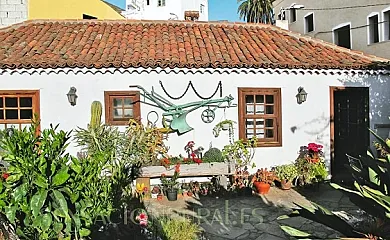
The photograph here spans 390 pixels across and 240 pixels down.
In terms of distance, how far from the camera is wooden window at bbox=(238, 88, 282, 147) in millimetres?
11016

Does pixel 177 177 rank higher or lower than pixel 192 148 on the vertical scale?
lower

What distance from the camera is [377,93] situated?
11305 mm

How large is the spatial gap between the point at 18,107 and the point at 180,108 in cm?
437

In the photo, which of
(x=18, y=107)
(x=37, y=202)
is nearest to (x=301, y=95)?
(x=18, y=107)

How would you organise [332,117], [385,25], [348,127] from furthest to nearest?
[385,25]
[348,127]
[332,117]

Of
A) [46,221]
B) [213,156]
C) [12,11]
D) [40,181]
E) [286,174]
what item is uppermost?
[12,11]

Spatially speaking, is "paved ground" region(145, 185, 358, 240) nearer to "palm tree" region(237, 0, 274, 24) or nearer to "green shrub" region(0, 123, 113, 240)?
"green shrub" region(0, 123, 113, 240)

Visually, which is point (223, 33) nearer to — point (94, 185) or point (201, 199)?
point (201, 199)

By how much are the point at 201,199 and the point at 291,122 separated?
11.9 feet

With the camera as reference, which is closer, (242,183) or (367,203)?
(367,203)

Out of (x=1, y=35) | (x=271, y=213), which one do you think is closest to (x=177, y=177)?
(x=271, y=213)

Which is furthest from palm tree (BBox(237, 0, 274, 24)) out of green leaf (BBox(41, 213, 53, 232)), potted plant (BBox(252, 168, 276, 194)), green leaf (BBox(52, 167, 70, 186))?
green leaf (BBox(41, 213, 53, 232))

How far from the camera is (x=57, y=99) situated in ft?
34.3

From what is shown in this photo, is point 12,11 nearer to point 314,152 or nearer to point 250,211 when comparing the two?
point 250,211
